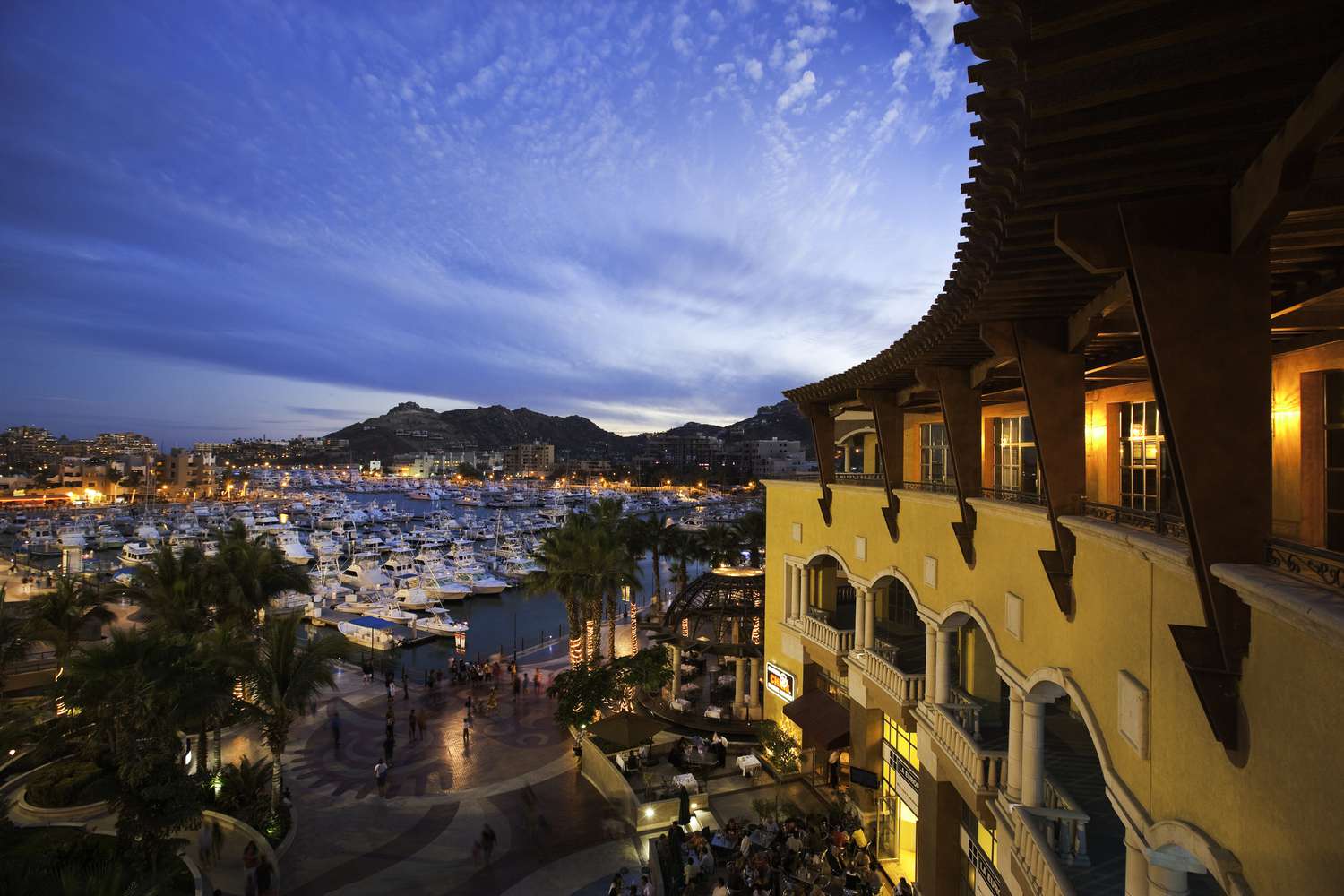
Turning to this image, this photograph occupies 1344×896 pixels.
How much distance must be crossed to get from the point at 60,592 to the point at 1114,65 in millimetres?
33628

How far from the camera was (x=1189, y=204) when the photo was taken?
5.42 meters

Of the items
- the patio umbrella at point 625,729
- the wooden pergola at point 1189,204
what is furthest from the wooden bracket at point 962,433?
the patio umbrella at point 625,729

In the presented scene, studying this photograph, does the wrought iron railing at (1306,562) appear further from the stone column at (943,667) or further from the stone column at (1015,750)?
the stone column at (943,667)

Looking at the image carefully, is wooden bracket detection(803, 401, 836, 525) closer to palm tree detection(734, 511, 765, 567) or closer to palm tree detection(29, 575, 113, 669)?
palm tree detection(734, 511, 765, 567)

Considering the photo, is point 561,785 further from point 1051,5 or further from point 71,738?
point 1051,5

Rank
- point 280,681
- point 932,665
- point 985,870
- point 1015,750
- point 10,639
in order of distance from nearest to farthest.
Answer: point 1015,750
point 985,870
point 932,665
point 280,681
point 10,639

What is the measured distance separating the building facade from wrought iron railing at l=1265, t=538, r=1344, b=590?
0.03m

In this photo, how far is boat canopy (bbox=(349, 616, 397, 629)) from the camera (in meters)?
48.1

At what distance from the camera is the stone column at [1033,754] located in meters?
10.4

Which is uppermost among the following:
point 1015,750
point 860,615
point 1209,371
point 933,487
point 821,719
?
point 1209,371

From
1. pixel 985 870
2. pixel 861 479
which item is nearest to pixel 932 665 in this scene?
pixel 985 870

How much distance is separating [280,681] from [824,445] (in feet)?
58.5

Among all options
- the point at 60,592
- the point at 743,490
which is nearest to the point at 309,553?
the point at 60,592

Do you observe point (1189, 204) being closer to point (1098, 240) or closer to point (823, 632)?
point (1098, 240)
